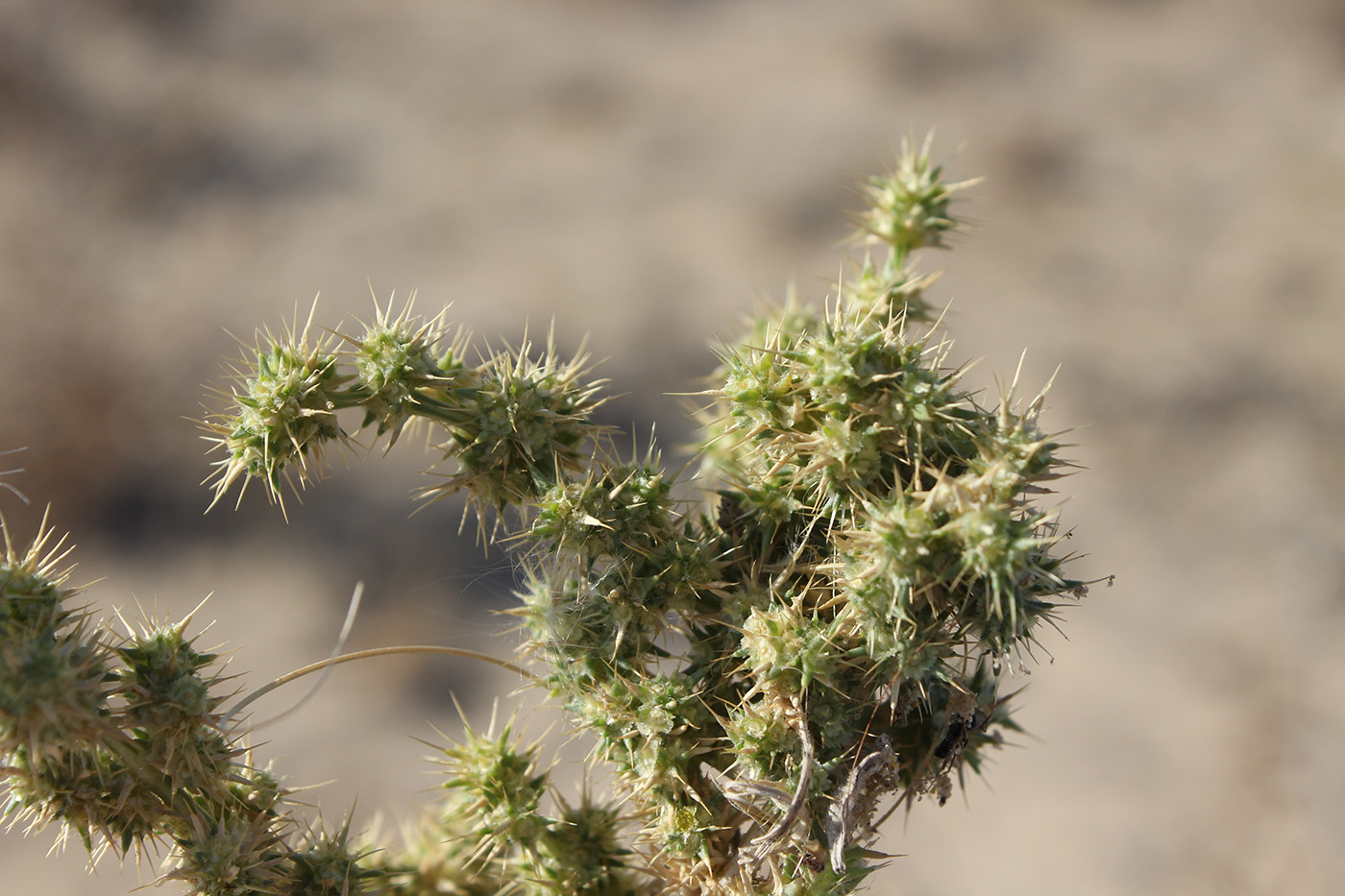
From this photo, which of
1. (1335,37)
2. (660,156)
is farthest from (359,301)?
(1335,37)

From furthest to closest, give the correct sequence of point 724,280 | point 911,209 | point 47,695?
point 724,280 → point 911,209 → point 47,695

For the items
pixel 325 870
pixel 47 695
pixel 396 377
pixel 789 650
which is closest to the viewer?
pixel 47 695

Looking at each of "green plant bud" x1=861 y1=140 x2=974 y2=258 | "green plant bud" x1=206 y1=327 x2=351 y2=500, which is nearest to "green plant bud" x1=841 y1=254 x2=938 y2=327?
"green plant bud" x1=861 y1=140 x2=974 y2=258

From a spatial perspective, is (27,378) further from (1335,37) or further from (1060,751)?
(1335,37)

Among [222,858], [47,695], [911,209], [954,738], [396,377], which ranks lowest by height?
[222,858]

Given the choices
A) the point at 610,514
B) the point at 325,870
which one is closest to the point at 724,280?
the point at 610,514

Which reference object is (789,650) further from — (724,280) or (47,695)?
(724,280)
